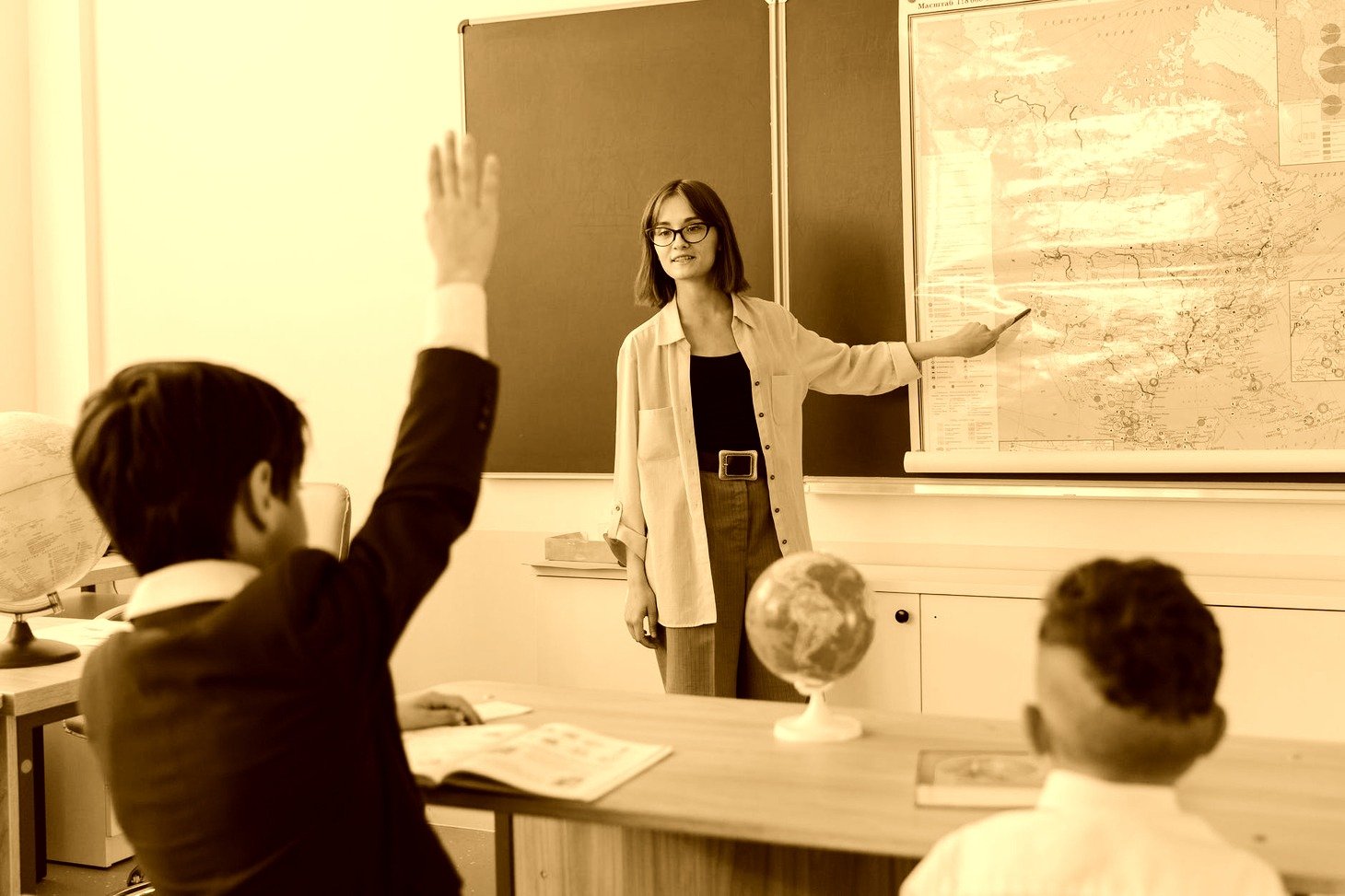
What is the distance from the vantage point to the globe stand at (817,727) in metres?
1.68

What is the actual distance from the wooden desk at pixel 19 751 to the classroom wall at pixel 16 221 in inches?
104

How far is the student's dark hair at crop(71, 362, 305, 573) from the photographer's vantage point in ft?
3.81

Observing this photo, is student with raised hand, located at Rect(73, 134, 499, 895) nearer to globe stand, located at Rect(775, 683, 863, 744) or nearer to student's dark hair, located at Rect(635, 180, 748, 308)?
globe stand, located at Rect(775, 683, 863, 744)

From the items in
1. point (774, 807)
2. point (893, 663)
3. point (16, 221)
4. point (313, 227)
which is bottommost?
point (893, 663)

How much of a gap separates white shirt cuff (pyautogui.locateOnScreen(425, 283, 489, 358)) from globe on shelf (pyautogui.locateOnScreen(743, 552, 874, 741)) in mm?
609

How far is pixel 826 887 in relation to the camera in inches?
69.9

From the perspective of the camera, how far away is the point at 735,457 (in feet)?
9.57

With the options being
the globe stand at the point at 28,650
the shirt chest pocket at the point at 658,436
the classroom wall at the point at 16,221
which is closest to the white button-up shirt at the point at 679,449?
the shirt chest pocket at the point at 658,436

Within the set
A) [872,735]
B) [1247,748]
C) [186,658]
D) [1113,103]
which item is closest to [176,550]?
[186,658]

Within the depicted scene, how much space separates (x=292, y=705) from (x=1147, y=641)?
76 cm

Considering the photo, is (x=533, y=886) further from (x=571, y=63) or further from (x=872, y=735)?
(x=571, y=63)

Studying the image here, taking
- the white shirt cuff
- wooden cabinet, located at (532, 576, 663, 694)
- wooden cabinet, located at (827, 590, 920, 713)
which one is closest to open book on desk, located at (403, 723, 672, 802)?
the white shirt cuff

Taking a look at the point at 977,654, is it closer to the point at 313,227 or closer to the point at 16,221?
the point at 313,227

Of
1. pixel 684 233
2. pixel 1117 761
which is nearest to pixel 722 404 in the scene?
pixel 684 233
